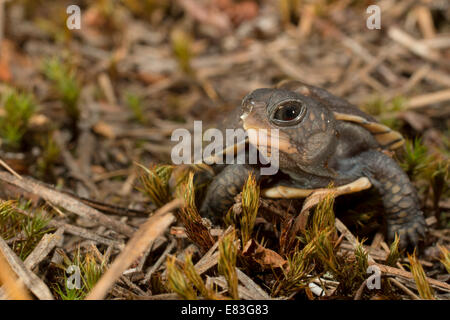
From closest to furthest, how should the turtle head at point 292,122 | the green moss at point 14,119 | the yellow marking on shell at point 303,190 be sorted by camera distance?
1. the turtle head at point 292,122
2. the yellow marking on shell at point 303,190
3. the green moss at point 14,119

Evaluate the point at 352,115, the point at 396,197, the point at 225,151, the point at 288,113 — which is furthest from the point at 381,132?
the point at 225,151

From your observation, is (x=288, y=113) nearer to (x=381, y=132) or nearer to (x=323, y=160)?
(x=323, y=160)

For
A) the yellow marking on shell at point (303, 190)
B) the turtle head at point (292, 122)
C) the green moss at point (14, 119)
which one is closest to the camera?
the turtle head at point (292, 122)

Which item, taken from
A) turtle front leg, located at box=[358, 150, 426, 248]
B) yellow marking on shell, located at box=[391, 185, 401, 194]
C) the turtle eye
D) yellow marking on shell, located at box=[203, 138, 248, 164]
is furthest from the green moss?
yellow marking on shell, located at box=[391, 185, 401, 194]

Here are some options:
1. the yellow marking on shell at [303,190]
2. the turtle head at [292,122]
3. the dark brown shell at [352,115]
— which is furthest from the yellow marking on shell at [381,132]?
the yellow marking on shell at [303,190]

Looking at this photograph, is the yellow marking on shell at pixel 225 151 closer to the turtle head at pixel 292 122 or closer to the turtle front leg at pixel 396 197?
the turtle head at pixel 292 122

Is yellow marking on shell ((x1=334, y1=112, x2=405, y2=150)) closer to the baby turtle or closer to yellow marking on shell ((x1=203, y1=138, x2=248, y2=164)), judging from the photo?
the baby turtle
